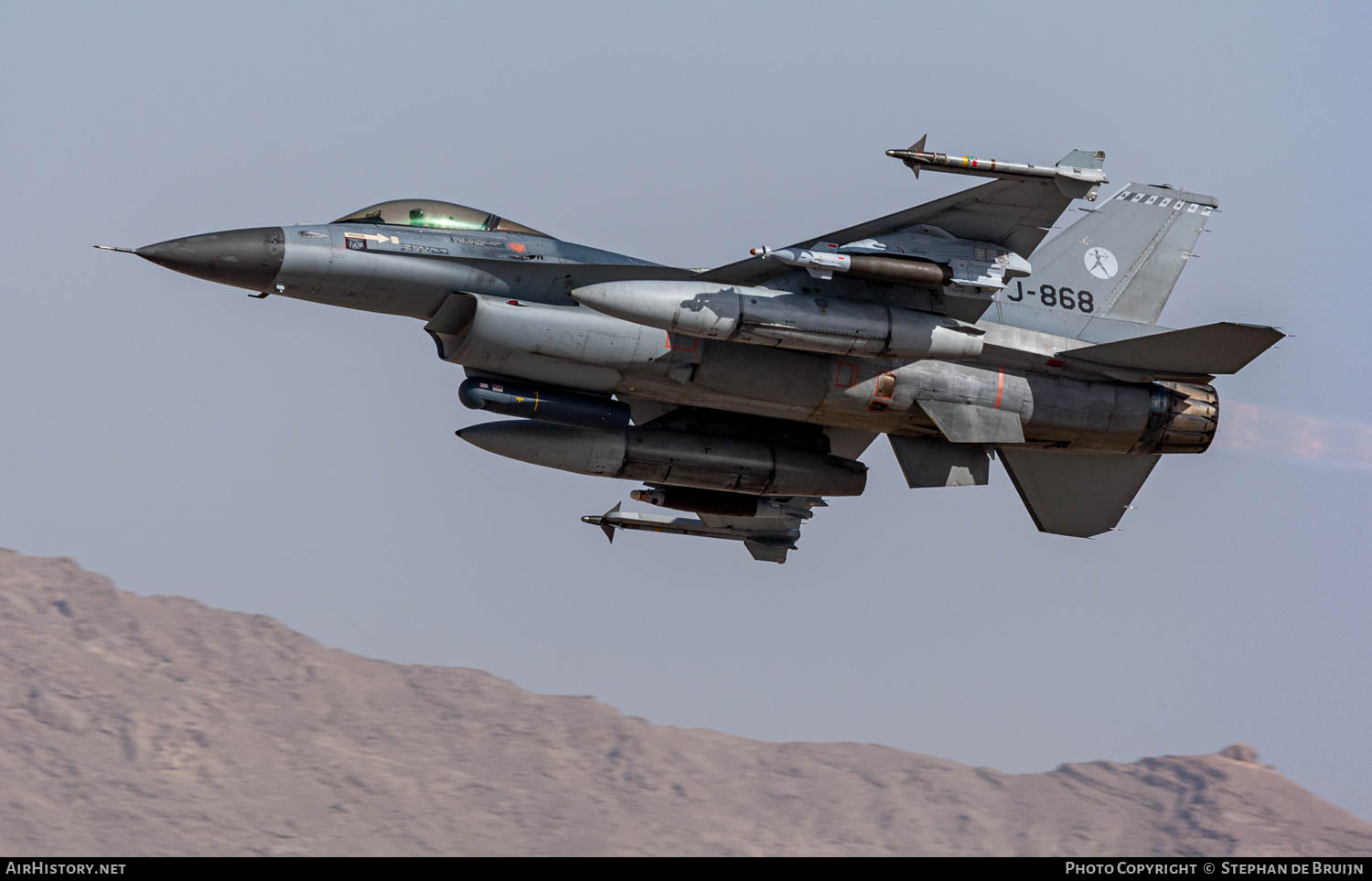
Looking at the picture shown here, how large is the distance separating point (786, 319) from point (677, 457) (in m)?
A: 3.77

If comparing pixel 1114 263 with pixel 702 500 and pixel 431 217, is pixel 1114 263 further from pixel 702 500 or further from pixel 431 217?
pixel 431 217

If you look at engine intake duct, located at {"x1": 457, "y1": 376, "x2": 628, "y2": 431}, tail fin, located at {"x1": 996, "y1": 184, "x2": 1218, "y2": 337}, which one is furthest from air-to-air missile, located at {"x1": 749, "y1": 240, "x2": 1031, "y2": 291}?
engine intake duct, located at {"x1": 457, "y1": 376, "x2": 628, "y2": 431}

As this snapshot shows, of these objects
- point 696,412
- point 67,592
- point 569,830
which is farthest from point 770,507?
point 67,592

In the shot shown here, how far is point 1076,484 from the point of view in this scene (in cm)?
2288

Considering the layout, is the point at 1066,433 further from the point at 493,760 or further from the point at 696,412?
the point at 493,760

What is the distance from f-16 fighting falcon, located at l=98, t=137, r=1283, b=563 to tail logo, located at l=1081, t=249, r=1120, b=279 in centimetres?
3

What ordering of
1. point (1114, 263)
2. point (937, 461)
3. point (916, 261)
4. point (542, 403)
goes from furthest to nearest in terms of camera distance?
point (1114, 263) < point (937, 461) < point (542, 403) < point (916, 261)

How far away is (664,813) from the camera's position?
3999 inches

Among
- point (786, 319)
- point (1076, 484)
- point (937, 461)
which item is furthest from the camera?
point (1076, 484)

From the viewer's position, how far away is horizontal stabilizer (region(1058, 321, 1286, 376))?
20.4m

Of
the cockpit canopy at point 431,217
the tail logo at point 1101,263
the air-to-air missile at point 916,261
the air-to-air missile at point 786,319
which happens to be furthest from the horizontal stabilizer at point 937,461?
the cockpit canopy at point 431,217

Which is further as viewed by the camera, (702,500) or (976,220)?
(702,500)

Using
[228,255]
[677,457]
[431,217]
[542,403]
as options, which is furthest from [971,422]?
[228,255]

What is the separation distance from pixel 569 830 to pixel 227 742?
918 inches
